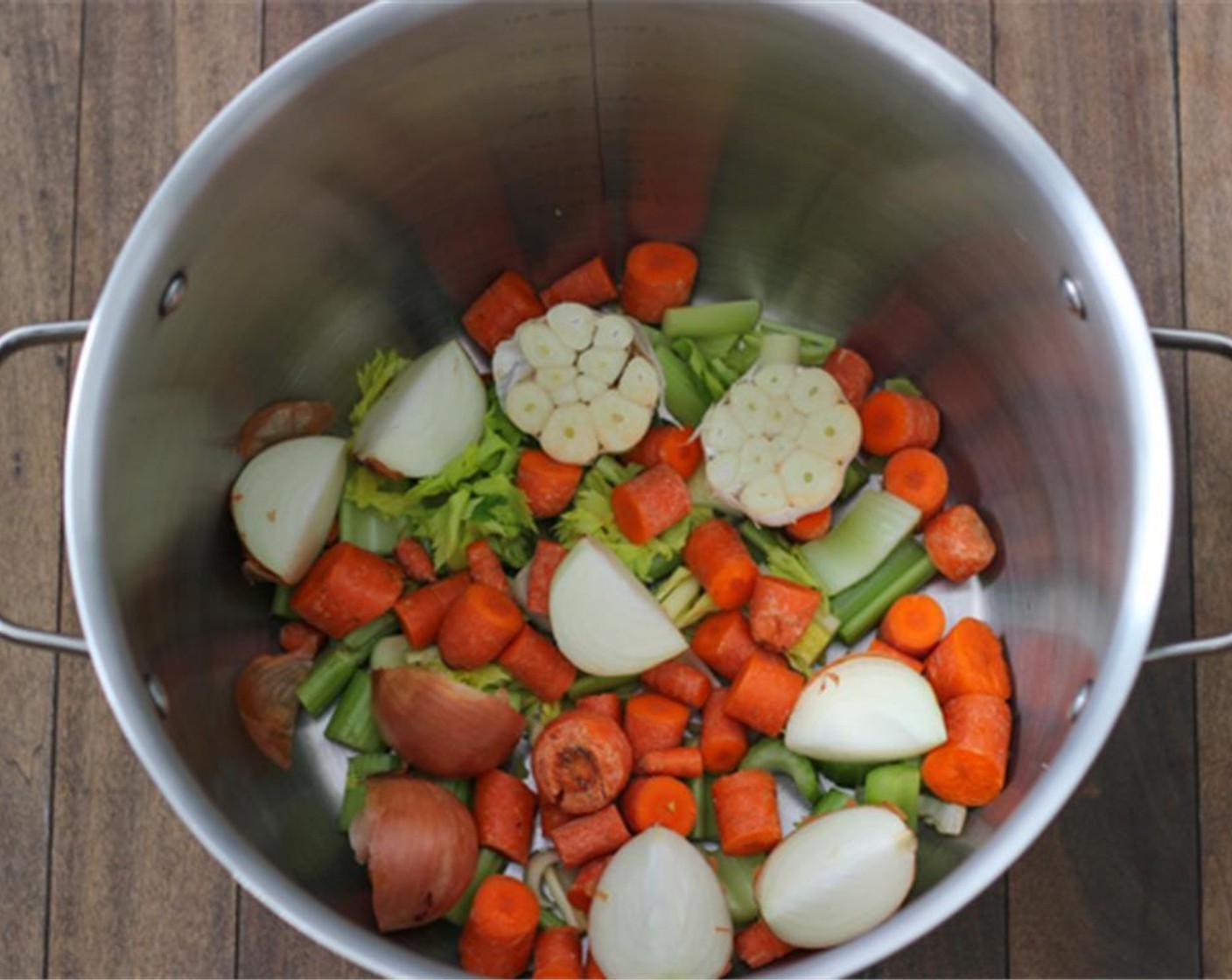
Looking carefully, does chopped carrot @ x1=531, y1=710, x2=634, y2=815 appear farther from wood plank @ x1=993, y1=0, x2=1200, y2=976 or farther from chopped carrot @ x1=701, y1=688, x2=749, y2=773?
wood plank @ x1=993, y1=0, x2=1200, y2=976

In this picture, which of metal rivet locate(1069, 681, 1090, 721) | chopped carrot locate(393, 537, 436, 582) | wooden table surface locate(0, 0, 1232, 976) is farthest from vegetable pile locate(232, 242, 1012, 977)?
wooden table surface locate(0, 0, 1232, 976)

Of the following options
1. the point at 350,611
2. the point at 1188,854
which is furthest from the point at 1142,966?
the point at 350,611

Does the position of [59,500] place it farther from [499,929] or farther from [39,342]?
[499,929]

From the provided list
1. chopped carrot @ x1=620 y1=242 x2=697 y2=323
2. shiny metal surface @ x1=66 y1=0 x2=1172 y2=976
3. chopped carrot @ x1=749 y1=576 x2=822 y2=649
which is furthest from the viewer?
chopped carrot @ x1=620 y1=242 x2=697 y2=323

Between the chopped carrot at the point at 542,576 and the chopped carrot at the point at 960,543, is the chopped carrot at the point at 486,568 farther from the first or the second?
the chopped carrot at the point at 960,543

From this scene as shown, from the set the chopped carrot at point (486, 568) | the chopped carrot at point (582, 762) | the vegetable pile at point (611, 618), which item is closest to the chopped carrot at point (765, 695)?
the vegetable pile at point (611, 618)
